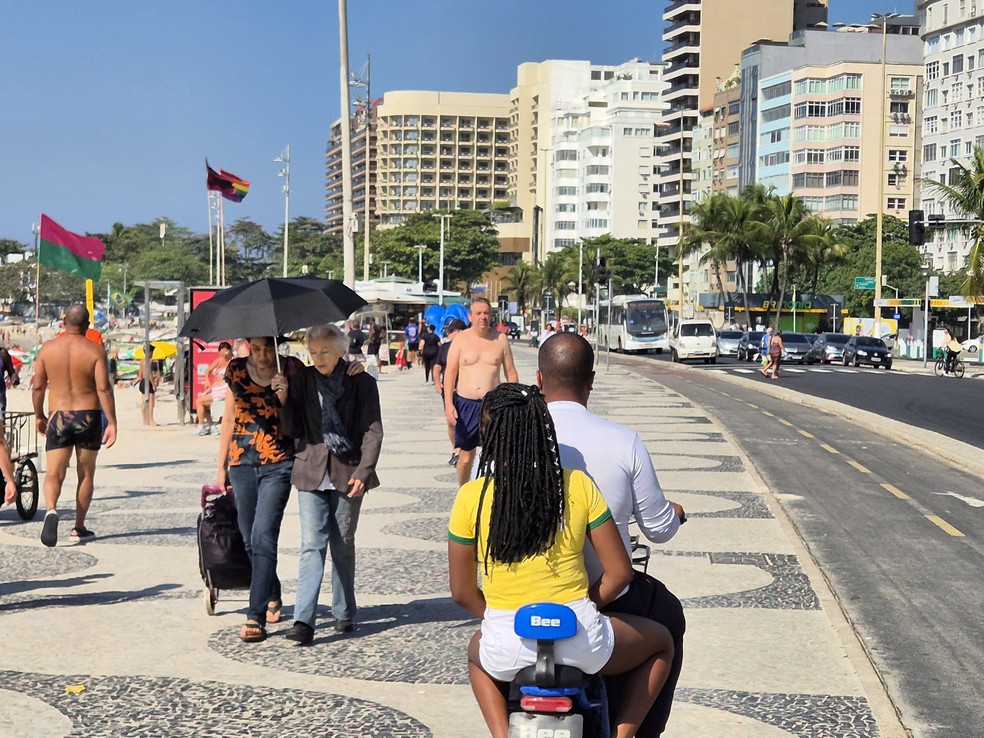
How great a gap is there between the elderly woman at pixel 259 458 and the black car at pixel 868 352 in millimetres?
52702

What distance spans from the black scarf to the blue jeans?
25 centimetres

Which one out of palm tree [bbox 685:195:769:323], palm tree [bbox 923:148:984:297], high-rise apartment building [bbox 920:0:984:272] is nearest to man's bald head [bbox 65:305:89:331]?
palm tree [bbox 923:148:984:297]

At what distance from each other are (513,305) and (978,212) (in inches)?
2866

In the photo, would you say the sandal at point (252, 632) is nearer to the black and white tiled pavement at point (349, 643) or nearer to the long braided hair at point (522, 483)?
the black and white tiled pavement at point (349, 643)

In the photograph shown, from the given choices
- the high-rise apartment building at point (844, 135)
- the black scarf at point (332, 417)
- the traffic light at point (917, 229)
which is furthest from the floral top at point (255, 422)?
the high-rise apartment building at point (844, 135)

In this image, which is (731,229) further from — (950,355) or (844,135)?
(950,355)

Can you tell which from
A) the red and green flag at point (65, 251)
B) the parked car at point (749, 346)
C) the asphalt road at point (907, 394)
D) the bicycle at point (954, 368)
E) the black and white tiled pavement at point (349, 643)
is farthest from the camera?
the parked car at point (749, 346)

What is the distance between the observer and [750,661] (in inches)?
276

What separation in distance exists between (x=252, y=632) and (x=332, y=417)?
44.3 inches

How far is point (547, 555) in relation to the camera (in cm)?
417

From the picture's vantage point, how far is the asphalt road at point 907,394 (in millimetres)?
26203

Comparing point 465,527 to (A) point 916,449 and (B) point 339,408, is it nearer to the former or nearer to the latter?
(B) point 339,408

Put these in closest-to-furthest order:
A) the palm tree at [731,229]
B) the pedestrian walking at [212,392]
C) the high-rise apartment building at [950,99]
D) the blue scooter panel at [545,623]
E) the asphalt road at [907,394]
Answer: the blue scooter panel at [545,623], the pedestrian walking at [212,392], the asphalt road at [907,394], the palm tree at [731,229], the high-rise apartment building at [950,99]

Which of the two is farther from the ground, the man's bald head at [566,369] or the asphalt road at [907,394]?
the man's bald head at [566,369]
